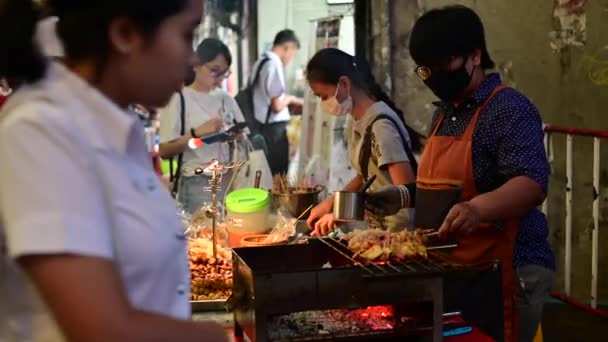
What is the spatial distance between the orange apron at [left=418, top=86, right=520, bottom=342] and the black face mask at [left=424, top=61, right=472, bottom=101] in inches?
4.6

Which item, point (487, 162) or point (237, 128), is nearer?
point (487, 162)

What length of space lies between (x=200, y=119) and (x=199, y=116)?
25 mm

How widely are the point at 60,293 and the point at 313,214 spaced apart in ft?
8.25

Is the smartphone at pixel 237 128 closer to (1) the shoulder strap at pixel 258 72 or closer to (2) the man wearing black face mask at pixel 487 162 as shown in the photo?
(1) the shoulder strap at pixel 258 72

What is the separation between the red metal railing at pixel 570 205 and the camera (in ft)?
15.8

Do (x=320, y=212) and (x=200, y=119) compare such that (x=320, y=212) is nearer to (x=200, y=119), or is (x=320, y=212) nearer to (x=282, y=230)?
(x=282, y=230)

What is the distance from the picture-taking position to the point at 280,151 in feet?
21.8

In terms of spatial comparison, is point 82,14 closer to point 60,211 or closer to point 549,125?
point 60,211

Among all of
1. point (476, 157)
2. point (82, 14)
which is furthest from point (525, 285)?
point (82, 14)

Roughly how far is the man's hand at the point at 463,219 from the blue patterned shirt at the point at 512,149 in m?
0.17

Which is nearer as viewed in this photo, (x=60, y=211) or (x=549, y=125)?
(x=60, y=211)

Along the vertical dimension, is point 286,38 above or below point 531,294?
above

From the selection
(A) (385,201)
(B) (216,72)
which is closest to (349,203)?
(A) (385,201)

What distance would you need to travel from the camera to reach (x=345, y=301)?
196 cm
